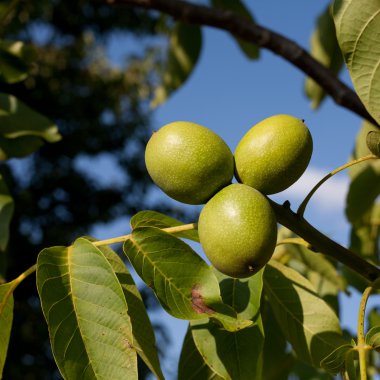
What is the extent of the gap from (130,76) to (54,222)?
148 inches

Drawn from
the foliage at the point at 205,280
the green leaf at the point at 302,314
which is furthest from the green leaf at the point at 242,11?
the green leaf at the point at 302,314

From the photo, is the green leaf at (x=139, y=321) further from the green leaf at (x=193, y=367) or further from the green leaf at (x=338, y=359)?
the green leaf at (x=338, y=359)

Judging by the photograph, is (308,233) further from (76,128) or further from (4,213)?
(76,128)

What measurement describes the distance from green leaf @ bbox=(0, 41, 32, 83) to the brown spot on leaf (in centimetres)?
130

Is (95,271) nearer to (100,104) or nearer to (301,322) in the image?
(301,322)

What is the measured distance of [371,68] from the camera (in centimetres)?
115

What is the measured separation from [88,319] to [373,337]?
510 millimetres

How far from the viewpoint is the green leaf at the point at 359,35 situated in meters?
1.15

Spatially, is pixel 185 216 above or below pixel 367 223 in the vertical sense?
below

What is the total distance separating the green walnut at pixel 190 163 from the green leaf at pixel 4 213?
703 mm

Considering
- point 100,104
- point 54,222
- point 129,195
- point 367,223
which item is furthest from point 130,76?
point 367,223

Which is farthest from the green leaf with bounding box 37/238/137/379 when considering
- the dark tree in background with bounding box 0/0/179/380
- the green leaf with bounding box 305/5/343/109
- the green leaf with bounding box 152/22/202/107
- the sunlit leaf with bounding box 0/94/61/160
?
the dark tree in background with bounding box 0/0/179/380

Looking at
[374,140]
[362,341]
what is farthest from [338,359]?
[374,140]

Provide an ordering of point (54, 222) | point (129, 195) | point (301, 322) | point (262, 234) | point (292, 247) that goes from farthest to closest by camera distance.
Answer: point (129, 195), point (54, 222), point (292, 247), point (301, 322), point (262, 234)
